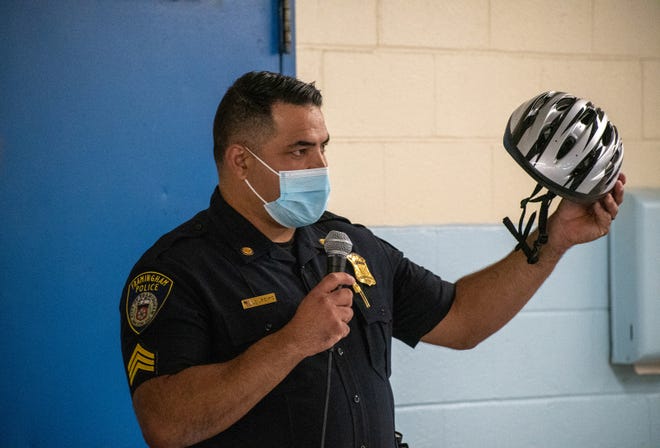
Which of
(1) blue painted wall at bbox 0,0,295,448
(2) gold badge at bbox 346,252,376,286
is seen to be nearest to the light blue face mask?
(2) gold badge at bbox 346,252,376,286

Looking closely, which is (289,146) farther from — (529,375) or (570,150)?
(529,375)

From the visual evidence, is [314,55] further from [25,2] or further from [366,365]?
[366,365]

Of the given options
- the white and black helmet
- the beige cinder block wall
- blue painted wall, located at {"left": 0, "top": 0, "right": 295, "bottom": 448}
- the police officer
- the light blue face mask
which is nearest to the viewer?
the police officer

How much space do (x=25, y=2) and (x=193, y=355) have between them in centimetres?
140

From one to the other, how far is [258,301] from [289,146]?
0.38m

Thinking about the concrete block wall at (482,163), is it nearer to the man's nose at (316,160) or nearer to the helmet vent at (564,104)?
the man's nose at (316,160)

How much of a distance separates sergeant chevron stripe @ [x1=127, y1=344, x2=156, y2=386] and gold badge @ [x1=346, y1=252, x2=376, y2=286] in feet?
1.78

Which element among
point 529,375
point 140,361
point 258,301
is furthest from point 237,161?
point 529,375

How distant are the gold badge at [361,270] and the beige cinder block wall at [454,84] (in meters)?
0.82

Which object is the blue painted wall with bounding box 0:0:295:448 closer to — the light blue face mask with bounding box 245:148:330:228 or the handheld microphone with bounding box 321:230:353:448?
the light blue face mask with bounding box 245:148:330:228

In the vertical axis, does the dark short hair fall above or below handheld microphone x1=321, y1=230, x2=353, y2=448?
above

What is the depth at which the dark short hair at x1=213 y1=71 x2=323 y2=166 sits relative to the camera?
6.49 ft

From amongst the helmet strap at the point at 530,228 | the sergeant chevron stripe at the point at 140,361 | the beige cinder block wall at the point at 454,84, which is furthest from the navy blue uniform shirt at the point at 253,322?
the beige cinder block wall at the point at 454,84

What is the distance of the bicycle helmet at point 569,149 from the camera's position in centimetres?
185
